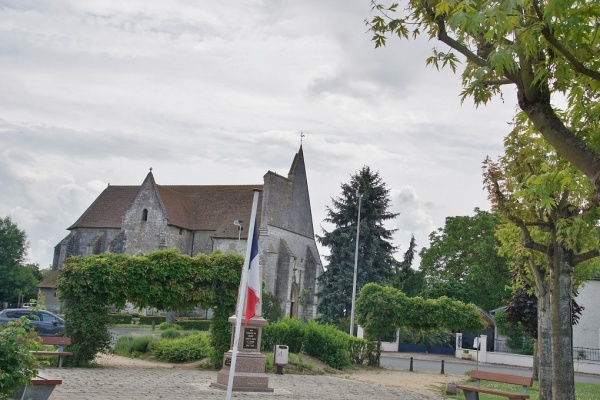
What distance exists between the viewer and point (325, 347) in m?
25.0

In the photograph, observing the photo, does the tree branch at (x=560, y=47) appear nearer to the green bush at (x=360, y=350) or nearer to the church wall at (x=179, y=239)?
the green bush at (x=360, y=350)

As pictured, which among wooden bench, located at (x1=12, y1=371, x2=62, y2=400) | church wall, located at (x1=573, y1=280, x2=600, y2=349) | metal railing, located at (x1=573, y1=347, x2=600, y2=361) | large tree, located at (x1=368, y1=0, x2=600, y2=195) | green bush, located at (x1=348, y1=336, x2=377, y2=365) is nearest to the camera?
large tree, located at (x1=368, y1=0, x2=600, y2=195)

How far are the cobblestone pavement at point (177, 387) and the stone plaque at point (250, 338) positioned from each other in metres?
1.23

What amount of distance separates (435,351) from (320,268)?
14371 mm

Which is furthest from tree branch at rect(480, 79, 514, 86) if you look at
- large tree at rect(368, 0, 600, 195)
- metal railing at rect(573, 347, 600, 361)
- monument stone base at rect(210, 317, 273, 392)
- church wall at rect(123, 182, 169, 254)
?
church wall at rect(123, 182, 169, 254)

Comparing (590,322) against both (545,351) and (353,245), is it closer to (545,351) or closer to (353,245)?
(353,245)

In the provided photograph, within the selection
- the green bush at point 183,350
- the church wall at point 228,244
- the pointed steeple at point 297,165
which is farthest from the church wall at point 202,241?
the green bush at point 183,350

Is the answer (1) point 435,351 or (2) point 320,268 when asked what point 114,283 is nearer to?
(1) point 435,351

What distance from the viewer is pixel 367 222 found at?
4684 centimetres

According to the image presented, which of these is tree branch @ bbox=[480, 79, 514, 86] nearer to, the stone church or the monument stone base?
the monument stone base

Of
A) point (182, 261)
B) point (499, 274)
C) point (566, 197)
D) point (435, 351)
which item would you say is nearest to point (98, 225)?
point (435, 351)

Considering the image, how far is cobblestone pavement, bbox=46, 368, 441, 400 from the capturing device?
44.4 feet

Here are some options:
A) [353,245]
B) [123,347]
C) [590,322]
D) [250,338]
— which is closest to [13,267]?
[353,245]

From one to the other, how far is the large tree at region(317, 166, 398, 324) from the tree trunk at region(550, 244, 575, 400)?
32.5m
